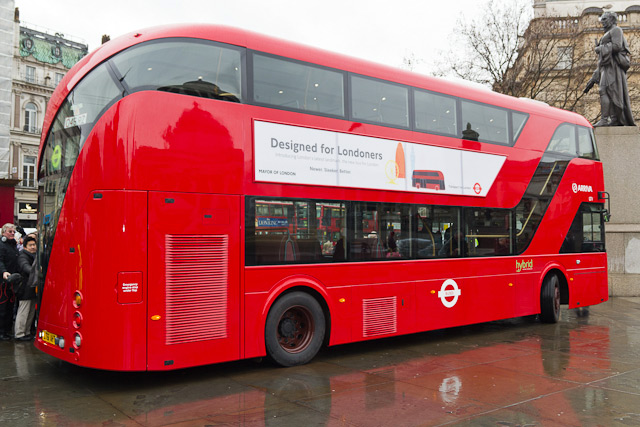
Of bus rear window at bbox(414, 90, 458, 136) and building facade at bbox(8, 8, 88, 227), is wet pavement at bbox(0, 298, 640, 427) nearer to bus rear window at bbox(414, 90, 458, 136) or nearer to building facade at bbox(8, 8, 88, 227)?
bus rear window at bbox(414, 90, 458, 136)

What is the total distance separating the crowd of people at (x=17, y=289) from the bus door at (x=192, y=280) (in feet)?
12.6

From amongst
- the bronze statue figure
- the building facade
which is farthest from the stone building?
the building facade

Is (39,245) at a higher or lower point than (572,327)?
higher

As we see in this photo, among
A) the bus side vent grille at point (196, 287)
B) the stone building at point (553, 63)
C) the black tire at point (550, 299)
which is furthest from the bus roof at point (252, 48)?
the stone building at point (553, 63)

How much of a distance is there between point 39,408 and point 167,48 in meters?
4.03

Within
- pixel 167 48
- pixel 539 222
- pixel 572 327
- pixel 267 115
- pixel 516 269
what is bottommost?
pixel 572 327

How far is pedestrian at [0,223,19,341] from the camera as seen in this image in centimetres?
904

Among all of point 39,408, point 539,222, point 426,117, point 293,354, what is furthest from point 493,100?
point 39,408

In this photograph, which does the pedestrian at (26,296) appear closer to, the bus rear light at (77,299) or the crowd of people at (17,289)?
the crowd of people at (17,289)

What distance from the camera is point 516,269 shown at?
10.4 metres

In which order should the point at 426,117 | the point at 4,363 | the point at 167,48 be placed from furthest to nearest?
the point at 426,117, the point at 4,363, the point at 167,48

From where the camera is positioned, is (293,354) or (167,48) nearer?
(167,48)

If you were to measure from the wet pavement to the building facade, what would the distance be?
45.2m

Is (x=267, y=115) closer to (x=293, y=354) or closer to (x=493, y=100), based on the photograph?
(x=293, y=354)
